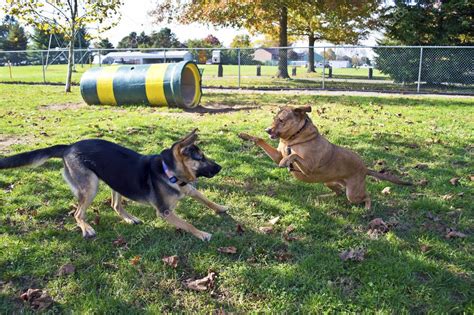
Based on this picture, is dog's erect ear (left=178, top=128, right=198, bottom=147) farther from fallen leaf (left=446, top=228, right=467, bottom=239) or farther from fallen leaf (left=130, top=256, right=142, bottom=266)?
fallen leaf (left=446, top=228, right=467, bottom=239)

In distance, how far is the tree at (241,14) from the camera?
74.4 feet

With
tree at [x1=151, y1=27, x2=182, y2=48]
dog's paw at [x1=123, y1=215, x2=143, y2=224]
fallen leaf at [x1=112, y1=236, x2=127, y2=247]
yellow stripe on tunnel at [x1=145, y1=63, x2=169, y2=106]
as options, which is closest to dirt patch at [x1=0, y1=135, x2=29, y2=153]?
dog's paw at [x1=123, y1=215, x2=143, y2=224]

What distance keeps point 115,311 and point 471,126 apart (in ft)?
30.3

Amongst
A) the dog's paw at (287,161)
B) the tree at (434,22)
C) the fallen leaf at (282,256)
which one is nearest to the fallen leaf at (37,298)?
the fallen leaf at (282,256)

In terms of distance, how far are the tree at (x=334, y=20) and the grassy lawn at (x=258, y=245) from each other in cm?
1767

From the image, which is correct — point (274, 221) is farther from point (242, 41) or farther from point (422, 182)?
point (242, 41)

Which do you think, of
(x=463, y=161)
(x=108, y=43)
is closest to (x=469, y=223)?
(x=463, y=161)

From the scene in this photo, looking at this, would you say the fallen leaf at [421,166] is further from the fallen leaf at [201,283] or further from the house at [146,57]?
the house at [146,57]

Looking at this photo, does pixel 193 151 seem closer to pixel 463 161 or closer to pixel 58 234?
pixel 58 234

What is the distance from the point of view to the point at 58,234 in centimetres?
430

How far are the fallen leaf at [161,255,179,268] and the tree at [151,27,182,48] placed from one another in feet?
228

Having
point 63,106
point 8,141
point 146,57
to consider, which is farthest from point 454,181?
point 146,57

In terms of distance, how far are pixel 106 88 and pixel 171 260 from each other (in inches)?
398

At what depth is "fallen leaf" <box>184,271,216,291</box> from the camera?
3.32m
